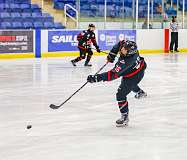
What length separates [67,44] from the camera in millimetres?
18094

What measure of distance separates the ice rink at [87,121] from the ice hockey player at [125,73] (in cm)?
30

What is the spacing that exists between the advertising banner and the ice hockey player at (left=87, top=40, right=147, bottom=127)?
1045 centimetres

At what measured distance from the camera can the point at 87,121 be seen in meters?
6.91

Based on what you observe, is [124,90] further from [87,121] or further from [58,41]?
[58,41]

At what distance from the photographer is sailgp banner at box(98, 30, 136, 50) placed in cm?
1891

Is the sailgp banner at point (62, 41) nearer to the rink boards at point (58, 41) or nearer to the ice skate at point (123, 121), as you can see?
the rink boards at point (58, 41)

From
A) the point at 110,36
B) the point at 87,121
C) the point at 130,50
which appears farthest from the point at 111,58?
the point at 110,36

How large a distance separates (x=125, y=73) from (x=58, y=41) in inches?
458

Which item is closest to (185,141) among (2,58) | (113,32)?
(2,58)

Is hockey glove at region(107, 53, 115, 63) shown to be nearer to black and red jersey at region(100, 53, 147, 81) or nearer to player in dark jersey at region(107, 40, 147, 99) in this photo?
player in dark jersey at region(107, 40, 147, 99)

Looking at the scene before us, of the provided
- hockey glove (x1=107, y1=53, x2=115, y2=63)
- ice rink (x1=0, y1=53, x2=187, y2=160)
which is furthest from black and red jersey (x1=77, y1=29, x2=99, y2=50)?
hockey glove (x1=107, y1=53, x2=115, y2=63)

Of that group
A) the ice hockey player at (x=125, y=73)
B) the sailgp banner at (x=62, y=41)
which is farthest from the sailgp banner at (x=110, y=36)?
the ice hockey player at (x=125, y=73)

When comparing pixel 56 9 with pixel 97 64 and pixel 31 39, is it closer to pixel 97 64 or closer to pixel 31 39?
pixel 31 39

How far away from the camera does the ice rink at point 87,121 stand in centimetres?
530
